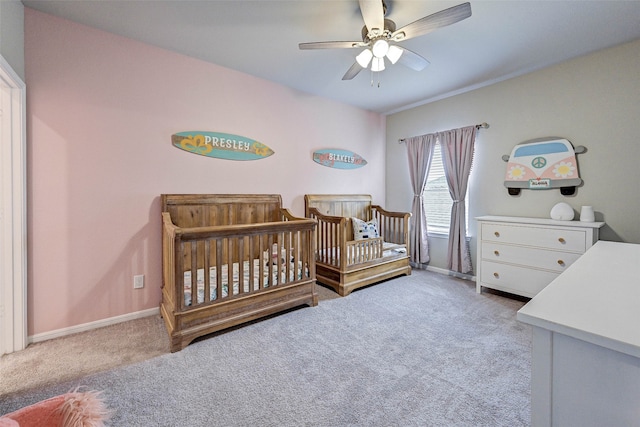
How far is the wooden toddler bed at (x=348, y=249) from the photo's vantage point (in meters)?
3.06

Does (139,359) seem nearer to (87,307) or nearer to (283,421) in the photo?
(87,307)

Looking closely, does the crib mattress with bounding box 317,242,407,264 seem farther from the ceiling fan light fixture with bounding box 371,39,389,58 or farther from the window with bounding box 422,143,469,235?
the ceiling fan light fixture with bounding box 371,39,389,58

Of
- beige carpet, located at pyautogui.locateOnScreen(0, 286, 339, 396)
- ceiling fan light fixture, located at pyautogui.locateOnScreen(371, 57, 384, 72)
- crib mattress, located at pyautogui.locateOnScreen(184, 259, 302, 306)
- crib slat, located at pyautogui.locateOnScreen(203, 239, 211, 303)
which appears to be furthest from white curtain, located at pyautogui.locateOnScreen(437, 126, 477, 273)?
beige carpet, located at pyautogui.locateOnScreen(0, 286, 339, 396)

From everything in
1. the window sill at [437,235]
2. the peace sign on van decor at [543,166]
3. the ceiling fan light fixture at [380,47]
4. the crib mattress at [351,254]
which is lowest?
the crib mattress at [351,254]

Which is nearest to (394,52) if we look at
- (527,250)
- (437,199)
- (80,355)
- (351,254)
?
(351,254)

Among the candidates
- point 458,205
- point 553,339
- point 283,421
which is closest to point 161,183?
point 283,421

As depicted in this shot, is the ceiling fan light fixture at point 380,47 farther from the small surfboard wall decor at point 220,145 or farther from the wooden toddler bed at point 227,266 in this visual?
the small surfboard wall decor at point 220,145

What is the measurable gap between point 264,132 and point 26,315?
2.53 metres

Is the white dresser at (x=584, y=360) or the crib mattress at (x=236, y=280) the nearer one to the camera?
the white dresser at (x=584, y=360)

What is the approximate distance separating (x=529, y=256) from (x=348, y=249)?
177 centimetres

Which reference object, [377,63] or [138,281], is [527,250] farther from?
[138,281]

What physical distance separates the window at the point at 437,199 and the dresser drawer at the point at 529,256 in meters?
0.84

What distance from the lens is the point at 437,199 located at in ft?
12.8

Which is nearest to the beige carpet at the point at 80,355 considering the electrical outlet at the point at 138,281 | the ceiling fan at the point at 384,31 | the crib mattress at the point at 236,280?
the electrical outlet at the point at 138,281
